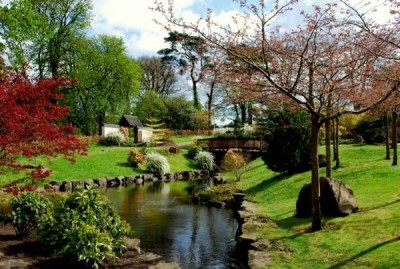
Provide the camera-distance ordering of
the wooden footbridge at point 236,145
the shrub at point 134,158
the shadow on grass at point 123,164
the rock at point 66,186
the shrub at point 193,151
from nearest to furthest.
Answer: the rock at point 66,186 → the shadow on grass at point 123,164 → the shrub at point 134,158 → the wooden footbridge at point 236,145 → the shrub at point 193,151

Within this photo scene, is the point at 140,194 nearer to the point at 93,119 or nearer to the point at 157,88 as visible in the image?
the point at 93,119

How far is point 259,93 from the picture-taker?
1226 cm

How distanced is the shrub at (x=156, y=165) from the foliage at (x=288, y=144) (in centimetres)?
1484

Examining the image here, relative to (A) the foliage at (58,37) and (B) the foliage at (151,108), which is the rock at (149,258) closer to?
(A) the foliage at (58,37)

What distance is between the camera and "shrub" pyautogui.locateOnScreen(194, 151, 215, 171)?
42719mm

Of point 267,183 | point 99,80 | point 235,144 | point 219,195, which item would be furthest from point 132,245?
point 99,80

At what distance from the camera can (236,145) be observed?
44.4 metres

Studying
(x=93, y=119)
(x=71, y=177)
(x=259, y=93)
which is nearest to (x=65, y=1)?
(x=93, y=119)

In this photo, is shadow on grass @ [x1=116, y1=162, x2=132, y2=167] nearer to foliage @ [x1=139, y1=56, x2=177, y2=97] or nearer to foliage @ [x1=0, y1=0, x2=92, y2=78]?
foliage @ [x1=0, y1=0, x2=92, y2=78]

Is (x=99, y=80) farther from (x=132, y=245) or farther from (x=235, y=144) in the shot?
(x=132, y=245)

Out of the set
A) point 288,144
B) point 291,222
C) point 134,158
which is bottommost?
point 291,222

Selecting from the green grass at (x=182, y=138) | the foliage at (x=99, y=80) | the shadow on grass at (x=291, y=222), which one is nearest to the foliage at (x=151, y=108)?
the green grass at (x=182, y=138)

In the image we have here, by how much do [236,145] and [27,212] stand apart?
1314 inches

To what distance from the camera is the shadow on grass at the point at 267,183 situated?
23.0 metres
